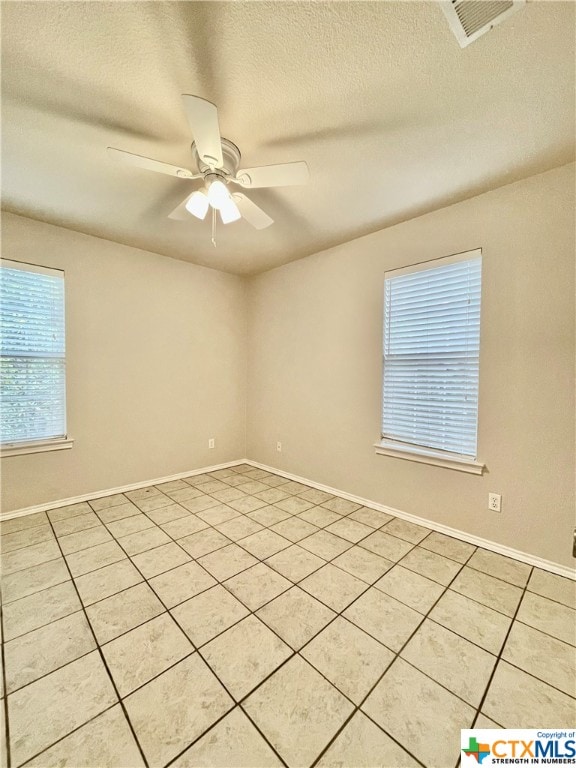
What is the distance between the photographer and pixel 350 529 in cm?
243

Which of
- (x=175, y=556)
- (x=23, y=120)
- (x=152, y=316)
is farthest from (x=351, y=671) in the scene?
(x=152, y=316)

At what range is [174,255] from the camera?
3.37 metres

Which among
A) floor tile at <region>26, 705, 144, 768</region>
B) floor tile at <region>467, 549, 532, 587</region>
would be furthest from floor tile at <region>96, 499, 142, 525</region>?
floor tile at <region>467, 549, 532, 587</region>

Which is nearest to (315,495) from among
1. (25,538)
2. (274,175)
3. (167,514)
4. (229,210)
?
(167,514)

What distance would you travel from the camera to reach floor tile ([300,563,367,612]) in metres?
1.65

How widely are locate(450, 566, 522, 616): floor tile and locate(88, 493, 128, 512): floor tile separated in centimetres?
283

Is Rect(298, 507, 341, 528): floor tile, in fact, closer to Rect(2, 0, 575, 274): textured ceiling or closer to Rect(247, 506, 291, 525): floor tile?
Rect(247, 506, 291, 525): floor tile

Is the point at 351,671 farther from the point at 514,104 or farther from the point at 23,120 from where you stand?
the point at 23,120

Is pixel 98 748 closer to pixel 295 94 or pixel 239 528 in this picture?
pixel 239 528

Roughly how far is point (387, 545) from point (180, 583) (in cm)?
144

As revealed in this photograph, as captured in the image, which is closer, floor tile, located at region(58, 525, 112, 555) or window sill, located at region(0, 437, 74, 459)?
floor tile, located at region(58, 525, 112, 555)

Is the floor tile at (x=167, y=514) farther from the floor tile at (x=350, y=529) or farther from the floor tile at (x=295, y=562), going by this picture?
the floor tile at (x=350, y=529)

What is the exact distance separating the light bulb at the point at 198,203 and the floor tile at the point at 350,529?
247 centimetres

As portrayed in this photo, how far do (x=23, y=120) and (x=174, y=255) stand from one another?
6.04ft
